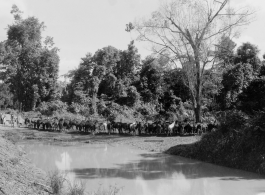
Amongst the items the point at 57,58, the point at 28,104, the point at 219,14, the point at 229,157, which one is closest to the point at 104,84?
the point at 57,58

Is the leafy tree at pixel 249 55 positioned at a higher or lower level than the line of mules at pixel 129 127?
higher

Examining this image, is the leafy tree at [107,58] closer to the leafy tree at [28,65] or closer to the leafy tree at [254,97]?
the leafy tree at [28,65]

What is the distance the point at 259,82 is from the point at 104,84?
29.6 meters

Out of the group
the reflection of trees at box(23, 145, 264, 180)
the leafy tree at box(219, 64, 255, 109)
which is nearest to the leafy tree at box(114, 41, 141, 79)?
the leafy tree at box(219, 64, 255, 109)

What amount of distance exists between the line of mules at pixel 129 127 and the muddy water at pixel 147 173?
6.21m

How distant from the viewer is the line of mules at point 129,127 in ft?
76.3

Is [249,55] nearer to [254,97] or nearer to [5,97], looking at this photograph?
[254,97]

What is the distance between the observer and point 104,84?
141 ft

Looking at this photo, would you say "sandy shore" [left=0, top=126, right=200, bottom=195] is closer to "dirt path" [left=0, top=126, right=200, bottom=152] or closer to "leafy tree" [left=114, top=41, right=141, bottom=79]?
"dirt path" [left=0, top=126, right=200, bottom=152]

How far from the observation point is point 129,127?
2602 cm

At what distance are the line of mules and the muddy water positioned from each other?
621 cm

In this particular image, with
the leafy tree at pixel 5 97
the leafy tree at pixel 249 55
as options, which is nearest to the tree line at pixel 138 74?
the leafy tree at pixel 249 55

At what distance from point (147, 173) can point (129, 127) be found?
46.0 feet

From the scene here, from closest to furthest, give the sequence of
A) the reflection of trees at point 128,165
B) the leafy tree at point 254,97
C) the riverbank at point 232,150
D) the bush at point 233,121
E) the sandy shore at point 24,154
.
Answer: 1. the sandy shore at point 24,154
2. the reflection of trees at point 128,165
3. the riverbank at point 232,150
4. the bush at point 233,121
5. the leafy tree at point 254,97
